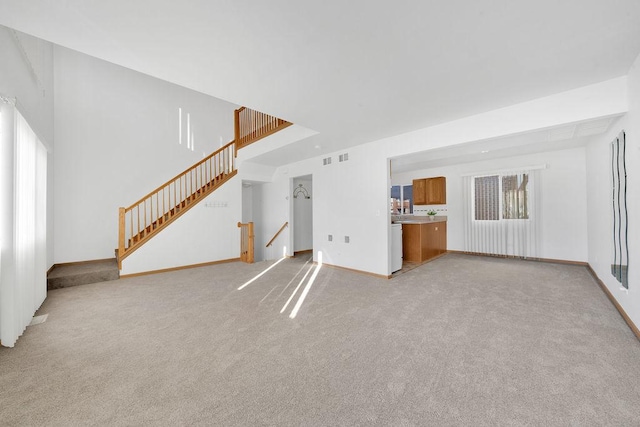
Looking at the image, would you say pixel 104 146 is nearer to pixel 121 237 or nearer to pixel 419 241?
pixel 121 237

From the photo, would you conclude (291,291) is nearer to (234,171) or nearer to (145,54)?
(145,54)

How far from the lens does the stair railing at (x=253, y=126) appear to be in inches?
206

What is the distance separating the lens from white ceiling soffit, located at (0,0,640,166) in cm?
165

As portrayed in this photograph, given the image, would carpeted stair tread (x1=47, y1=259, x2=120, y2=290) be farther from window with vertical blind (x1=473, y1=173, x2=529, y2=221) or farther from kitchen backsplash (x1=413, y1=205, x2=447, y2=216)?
window with vertical blind (x1=473, y1=173, x2=529, y2=221)

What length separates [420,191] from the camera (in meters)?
7.73

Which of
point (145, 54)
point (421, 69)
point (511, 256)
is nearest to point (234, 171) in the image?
point (145, 54)

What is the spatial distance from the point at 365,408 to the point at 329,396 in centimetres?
24

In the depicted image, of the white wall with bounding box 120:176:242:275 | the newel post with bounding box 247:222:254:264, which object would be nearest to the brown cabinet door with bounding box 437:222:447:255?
the newel post with bounding box 247:222:254:264

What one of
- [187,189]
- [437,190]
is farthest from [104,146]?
[437,190]

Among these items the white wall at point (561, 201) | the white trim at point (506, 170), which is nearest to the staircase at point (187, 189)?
the white trim at point (506, 170)

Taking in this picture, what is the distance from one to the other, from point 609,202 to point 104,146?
30.0 ft

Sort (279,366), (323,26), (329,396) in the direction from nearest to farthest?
(329,396), (323,26), (279,366)

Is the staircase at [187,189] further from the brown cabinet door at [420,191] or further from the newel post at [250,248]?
the brown cabinet door at [420,191]

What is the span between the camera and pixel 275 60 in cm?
223
